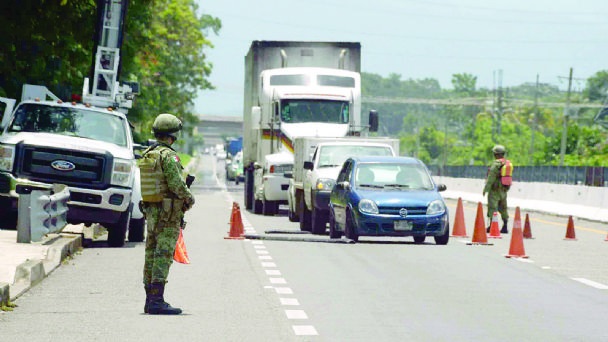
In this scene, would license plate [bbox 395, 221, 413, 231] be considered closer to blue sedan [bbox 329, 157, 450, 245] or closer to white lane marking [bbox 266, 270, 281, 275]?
blue sedan [bbox 329, 157, 450, 245]

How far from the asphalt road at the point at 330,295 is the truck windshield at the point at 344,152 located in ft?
17.7

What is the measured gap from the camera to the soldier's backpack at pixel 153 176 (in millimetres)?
13578

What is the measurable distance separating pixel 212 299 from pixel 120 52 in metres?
17.5

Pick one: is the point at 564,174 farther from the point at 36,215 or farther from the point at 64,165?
the point at 36,215

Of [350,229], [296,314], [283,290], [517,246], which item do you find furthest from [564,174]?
[296,314]

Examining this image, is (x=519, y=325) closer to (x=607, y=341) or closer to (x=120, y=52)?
(x=607, y=341)

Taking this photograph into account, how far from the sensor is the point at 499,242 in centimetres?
2719

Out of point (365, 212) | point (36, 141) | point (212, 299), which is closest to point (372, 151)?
point (365, 212)

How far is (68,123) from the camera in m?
24.9

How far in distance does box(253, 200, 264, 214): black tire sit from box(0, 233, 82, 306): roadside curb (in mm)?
15973

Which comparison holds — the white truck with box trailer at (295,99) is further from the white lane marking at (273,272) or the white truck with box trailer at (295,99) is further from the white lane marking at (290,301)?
the white lane marking at (290,301)

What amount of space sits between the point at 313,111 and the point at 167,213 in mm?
24800

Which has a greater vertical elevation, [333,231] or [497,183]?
[497,183]

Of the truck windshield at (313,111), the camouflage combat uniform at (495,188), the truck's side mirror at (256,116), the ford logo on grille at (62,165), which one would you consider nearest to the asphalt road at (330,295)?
the ford logo on grille at (62,165)
